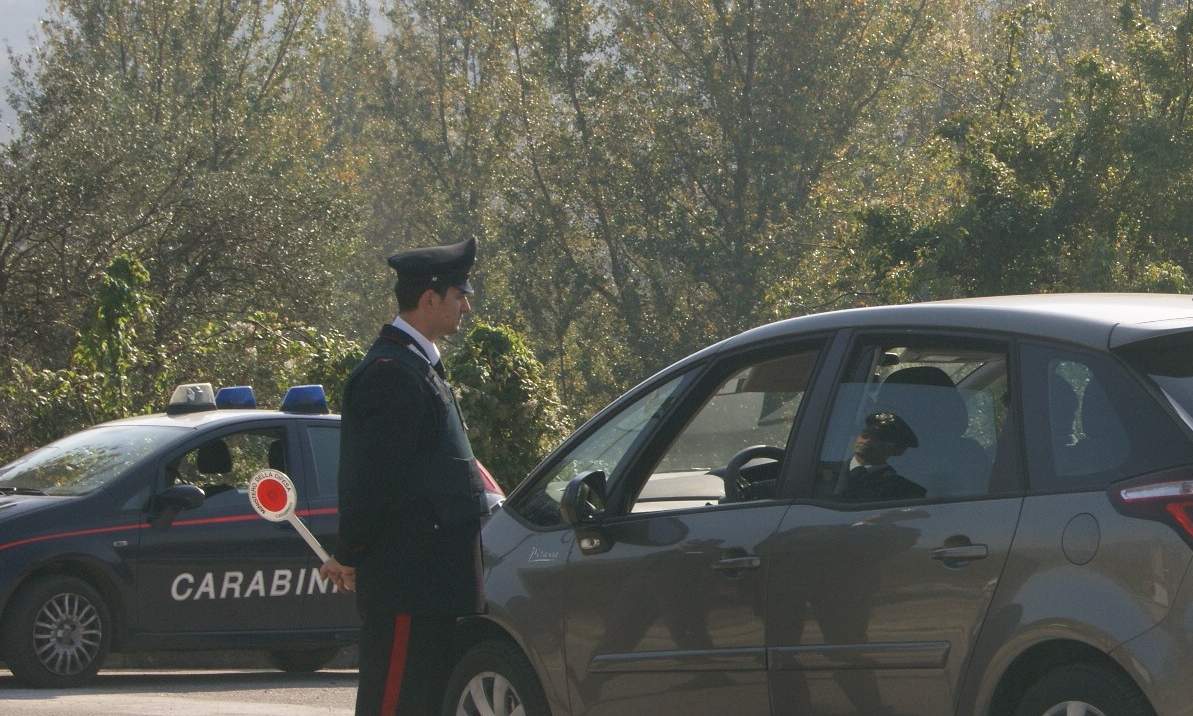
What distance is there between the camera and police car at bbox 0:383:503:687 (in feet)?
32.4

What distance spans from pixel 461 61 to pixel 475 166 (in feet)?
11.4

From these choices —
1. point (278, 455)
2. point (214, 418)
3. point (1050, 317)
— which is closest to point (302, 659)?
point (278, 455)

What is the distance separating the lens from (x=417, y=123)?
2073 inches

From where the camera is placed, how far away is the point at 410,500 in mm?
4801

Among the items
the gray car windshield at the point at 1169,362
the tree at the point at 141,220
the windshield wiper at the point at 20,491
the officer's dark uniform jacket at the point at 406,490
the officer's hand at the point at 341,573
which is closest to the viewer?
the gray car windshield at the point at 1169,362

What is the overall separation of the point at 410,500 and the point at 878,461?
4.03 feet

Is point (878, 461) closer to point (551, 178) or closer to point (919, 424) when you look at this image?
point (919, 424)

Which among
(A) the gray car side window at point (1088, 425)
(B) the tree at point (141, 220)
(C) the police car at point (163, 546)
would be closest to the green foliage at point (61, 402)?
(B) the tree at point (141, 220)

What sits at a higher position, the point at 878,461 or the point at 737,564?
the point at 878,461

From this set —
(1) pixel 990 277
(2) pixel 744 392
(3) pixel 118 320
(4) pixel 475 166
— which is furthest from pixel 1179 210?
(4) pixel 475 166

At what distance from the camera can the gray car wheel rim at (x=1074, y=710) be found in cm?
416

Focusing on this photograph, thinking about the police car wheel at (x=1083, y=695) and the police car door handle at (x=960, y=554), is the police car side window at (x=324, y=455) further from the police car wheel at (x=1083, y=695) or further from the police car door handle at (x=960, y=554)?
the police car wheel at (x=1083, y=695)

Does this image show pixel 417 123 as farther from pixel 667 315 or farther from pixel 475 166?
pixel 667 315

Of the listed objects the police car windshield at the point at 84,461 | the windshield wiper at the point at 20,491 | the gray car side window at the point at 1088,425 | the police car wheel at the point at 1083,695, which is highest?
the gray car side window at the point at 1088,425
